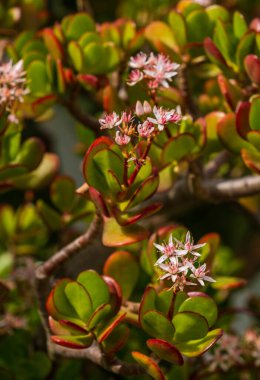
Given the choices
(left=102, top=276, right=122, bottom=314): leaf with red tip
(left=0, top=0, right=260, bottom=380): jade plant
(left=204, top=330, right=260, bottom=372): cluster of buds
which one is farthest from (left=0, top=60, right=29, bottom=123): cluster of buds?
(left=204, top=330, right=260, bottom=372): cluster of buds

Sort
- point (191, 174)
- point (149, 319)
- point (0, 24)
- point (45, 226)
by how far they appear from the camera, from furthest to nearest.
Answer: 1. point (0, 24)
2. point (45, 226)
3. point (191, 174)
4. point (149, 319)

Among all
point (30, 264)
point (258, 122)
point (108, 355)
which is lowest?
point (30, 264)

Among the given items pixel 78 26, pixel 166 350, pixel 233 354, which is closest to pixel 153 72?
pixel 78 26

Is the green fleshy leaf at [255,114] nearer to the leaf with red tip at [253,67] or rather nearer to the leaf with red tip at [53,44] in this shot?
the leaf with red tip at [253,67]

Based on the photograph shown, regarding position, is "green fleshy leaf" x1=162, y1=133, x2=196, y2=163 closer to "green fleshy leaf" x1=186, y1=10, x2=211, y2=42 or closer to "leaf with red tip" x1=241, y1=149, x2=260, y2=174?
"leaf with red tip" x1=241, y1=149, x2=260, y2=174

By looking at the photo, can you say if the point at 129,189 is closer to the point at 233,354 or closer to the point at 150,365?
the point at 150,365

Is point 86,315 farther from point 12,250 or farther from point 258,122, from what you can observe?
point 12,250

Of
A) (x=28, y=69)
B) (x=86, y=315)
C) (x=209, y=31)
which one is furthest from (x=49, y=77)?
(x=86, y=315)

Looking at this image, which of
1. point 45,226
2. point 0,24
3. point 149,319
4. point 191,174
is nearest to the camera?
point 149,319
